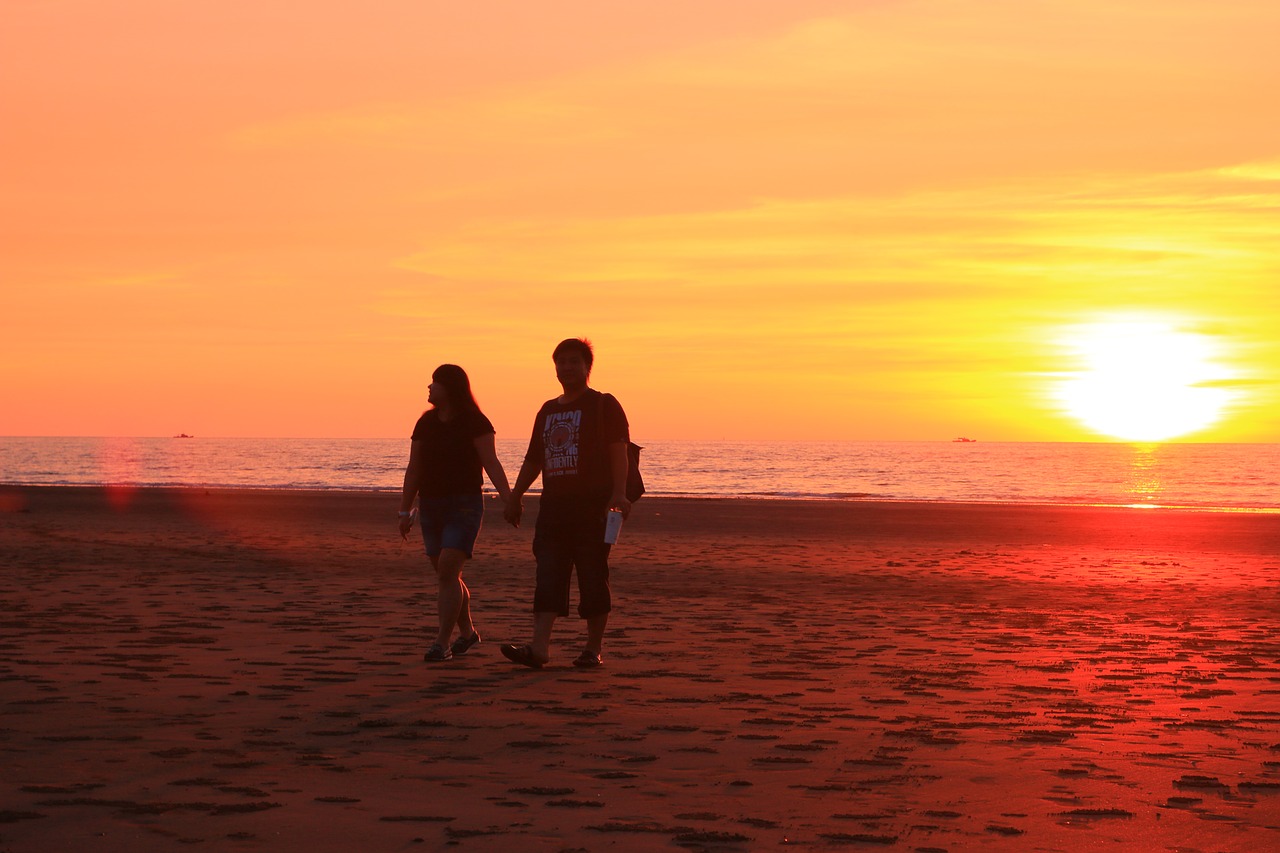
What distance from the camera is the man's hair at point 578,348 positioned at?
8.07 m

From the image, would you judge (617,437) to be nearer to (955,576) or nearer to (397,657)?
(397,657)

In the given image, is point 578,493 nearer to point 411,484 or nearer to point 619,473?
point 619,473

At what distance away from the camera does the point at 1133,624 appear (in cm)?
1073

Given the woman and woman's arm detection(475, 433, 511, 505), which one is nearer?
woman's arm detection(475, 433, 511, 505)

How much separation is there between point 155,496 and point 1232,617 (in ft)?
109

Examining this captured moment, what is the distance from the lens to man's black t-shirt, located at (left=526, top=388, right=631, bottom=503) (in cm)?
805

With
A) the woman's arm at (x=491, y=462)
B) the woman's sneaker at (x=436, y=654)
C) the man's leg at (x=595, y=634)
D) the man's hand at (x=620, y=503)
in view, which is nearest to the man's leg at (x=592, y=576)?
the man's leg at (x=595, y=634)

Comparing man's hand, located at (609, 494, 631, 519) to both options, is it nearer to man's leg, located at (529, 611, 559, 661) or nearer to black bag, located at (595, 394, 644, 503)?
black bag, located at (595, 394, 644, 503)

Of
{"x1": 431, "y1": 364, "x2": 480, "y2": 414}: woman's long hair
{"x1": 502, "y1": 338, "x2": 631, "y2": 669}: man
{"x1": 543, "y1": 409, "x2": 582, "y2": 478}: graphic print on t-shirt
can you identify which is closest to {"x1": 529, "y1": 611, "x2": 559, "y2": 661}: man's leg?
{"x1": 502, "y1": 338, "x2": 631, "y2": 669}: man

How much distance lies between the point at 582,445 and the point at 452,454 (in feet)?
3.05

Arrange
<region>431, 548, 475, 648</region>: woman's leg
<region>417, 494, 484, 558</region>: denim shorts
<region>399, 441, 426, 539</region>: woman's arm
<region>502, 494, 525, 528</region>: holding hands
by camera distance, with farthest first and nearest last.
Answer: <region>399, 441, 426, 539</region>: woman's arm, <region>417, 494, 484, 558</region>: denim shorts, <region>431, 548, 475, 648</region>: woman's leg, <region>502, 494, 525, 528</region>: holding hands

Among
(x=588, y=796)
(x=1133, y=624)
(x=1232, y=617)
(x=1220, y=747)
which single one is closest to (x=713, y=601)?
(x=1133, y=624)

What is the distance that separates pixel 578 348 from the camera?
809 cm

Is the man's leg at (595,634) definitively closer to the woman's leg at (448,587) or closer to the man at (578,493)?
the man at (578,493)
